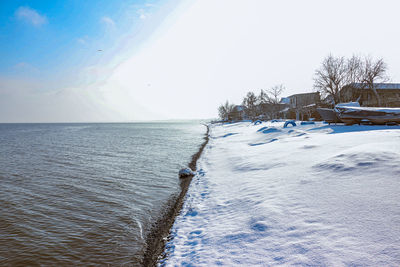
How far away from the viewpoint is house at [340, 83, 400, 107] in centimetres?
4131

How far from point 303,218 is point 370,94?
61357 mm

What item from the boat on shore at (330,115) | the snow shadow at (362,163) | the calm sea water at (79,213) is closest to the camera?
the calm sea water at (79,213)

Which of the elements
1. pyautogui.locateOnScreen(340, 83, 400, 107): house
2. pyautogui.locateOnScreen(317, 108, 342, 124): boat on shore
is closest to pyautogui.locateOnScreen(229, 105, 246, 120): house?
pyautogui.locateOnScreen(340, 83, 400, 107): house

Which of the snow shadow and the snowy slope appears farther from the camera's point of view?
the snow shadow

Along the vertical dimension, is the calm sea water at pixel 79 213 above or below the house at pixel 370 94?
below

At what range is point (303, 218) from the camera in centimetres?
477

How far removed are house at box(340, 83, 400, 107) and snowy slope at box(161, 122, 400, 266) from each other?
134 feet

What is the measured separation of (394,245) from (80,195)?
1066cm

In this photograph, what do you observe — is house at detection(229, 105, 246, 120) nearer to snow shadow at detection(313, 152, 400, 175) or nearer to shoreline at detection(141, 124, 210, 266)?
snow shadow at detection(313, 152, 400, 175)

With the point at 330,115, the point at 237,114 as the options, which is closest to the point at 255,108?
the point at 237,114

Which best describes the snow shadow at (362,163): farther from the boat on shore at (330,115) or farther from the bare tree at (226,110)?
the bare tree at (226,110)

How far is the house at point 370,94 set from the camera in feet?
136

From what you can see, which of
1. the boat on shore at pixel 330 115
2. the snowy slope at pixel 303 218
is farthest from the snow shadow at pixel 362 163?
the boat on shore at pixel 330 115

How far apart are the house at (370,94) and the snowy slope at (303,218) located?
1604 inches
